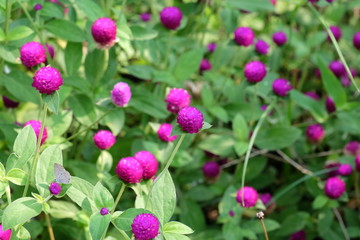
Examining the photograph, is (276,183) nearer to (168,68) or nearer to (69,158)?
(168,68)

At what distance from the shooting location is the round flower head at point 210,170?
2.22 meters

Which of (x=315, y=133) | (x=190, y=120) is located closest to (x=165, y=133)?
(x=190, y=120)

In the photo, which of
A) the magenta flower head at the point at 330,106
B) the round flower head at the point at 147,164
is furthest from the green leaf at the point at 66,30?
the magenta flower head at the point at 330,106

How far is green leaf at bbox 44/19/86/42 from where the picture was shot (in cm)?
194

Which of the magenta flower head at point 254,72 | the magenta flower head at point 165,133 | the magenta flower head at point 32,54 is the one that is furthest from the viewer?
the magenta flower head at point 254,72

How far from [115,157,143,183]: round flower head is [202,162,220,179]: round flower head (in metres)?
0.74

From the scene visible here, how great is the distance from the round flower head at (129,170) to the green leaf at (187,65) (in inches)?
29.5

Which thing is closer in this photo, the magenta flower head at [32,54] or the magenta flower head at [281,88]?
the magenta flower head at [32,54]

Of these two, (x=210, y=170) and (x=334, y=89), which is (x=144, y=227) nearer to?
(x=210, y=170)

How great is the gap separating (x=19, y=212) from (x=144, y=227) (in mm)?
A: 291

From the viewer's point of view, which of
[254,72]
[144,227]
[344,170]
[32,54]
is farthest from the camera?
[344,170]

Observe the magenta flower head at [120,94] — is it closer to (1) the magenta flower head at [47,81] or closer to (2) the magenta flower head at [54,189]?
(1) the magenta flower head at [47,81]

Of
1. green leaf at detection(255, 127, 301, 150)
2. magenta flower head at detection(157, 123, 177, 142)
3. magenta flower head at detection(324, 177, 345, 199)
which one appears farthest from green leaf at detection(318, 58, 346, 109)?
magenta flower head at detection(157, 123, 177, 142)

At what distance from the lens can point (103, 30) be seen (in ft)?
5.97
